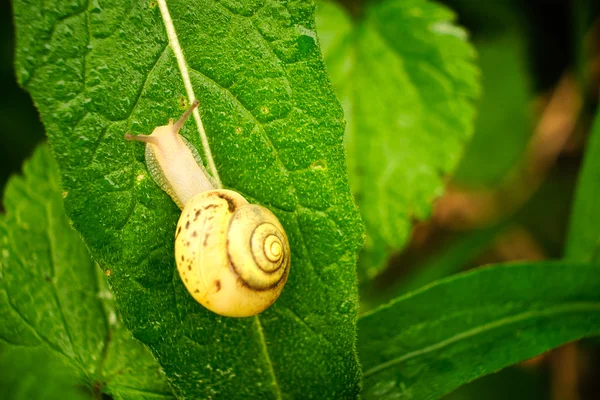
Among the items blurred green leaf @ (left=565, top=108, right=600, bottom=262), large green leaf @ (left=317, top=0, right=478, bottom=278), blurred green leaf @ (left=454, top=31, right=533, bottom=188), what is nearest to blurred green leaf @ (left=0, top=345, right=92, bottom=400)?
large green leaf @ (left=317, top=0, right=478, bottom=278)

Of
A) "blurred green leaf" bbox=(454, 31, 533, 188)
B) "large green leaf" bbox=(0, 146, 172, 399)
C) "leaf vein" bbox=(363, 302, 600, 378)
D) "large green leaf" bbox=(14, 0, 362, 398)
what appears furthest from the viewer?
"blurred green leaf" bbox=(454, 31, 533, 188)

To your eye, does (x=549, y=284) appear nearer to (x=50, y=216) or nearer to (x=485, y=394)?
(x=485, y=394)

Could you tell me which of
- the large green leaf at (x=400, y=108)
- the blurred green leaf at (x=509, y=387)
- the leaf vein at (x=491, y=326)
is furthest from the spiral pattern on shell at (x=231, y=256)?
the blurred green leaf at (x=509, y=387)

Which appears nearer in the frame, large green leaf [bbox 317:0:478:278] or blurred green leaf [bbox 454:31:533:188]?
large green leaf [bbox 317:0:478:278]

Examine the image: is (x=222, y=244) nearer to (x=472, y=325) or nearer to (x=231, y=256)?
(x=231, y=256)

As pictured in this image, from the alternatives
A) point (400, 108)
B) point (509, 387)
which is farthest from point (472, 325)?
point (509, 387)

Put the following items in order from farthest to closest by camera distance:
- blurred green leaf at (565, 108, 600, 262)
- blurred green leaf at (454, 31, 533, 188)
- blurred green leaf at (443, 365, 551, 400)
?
blurred green leaf at (454, 31, 533, 188)
blurred green leaf at (443, 365, 551, 400)
blurred green leaf at (565, 108, 600, 262)

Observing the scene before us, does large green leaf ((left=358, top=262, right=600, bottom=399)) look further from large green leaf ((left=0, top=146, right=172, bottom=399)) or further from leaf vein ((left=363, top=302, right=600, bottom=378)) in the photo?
large green leaf ((left=0, top=146, right=172, bottom=399))

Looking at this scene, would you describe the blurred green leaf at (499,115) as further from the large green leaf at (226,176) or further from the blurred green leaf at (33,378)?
the blurred green leaf at (33,378)
